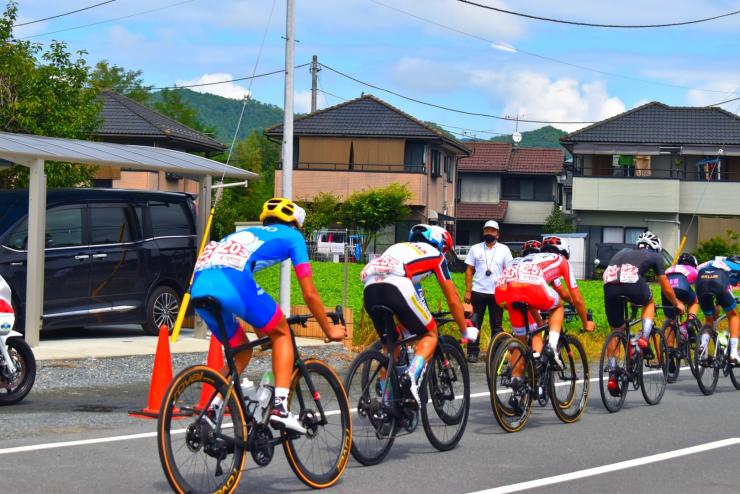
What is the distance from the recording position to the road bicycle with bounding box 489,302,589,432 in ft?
31.6

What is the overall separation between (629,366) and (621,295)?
79 centimetres

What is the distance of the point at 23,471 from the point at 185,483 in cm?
173

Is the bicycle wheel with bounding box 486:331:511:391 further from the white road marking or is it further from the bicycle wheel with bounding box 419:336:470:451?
the white road marking

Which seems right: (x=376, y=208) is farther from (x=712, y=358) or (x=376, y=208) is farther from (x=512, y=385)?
(x=512, y=385)

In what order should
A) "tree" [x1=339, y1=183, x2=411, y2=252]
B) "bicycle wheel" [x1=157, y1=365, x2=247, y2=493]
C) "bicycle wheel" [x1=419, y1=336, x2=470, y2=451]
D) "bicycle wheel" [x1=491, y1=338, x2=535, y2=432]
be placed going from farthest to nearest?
"tree" [x1=339, y1=183, x2=411, y2=252], "bicycle wheel" [x1=491, y1=338, x2=535, y2=432], "bicycle wheel" [x1=419, y1=336, x2=470, y2=451], "bicycle wheel" [x1=157, y1=365, x2=247, y2=493]

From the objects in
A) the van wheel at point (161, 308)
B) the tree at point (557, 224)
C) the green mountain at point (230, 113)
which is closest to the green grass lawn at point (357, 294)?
the van wheel at point (161, 308)

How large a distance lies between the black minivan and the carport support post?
832mm

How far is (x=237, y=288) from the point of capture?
6781 mm

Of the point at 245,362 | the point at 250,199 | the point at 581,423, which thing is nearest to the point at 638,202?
the point at 250,199

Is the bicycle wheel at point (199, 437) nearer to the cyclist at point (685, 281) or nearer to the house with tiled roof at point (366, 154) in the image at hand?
the cyclist at point (685, 281)

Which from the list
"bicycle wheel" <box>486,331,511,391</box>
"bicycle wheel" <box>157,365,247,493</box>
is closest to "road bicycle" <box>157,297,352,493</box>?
"bicycle wheel" <box>157,365,247,493</box>

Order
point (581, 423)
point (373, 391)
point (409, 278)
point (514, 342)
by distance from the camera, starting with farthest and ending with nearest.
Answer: point (581, 423), point (514, 342), point (409, 278), point (373, 391)

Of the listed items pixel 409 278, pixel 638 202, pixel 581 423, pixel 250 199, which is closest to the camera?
pixel 409 278

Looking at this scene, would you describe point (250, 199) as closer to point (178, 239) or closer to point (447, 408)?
point (178, 239)
